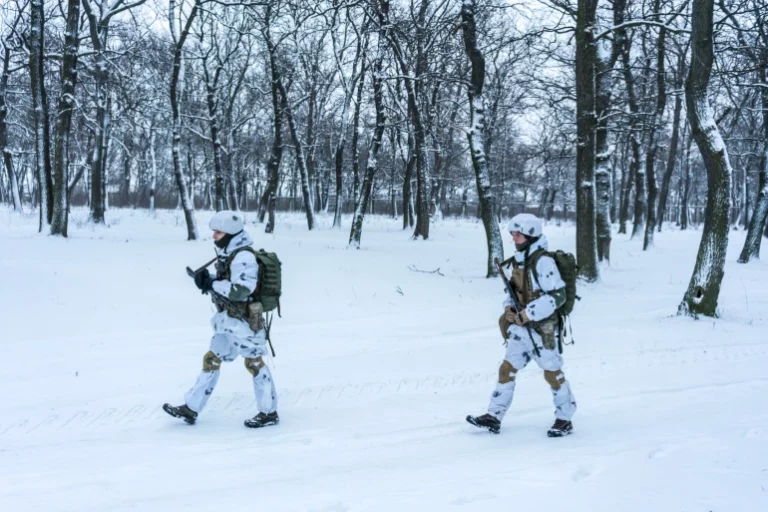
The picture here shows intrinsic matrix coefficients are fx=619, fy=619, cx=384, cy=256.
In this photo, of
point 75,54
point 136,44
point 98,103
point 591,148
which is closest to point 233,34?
point 98,103

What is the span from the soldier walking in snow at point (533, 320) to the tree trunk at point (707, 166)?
600cm

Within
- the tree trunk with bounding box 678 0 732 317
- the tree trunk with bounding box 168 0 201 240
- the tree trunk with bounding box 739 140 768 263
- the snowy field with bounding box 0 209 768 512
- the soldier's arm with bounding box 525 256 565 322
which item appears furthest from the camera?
the tree trunk with bounding box 168 0 201 240

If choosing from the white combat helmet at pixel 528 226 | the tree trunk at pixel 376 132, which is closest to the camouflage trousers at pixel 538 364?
the white combat helmet at pixel 528 226

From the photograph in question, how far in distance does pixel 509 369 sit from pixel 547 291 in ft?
2.54

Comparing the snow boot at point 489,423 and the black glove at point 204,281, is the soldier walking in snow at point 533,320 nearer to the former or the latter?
the snow boot at point 489,423

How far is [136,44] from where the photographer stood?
18.9m

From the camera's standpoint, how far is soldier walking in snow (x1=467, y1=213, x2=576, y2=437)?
4852 millimetres

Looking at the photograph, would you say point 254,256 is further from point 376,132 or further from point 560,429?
point 376,132

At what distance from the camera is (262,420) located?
536cm

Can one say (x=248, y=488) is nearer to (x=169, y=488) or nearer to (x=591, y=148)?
(x=169, y=488)

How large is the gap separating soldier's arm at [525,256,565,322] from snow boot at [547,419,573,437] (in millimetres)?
920

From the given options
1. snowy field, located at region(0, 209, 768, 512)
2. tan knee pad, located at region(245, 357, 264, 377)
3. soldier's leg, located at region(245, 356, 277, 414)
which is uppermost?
tan knee pad, located at region(245, 357, 264, 377)

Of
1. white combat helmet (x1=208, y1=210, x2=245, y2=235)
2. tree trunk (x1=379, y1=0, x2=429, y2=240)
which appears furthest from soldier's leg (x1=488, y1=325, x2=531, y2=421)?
tree trunk (x1=379, y1=0, x2=429, y2=240)

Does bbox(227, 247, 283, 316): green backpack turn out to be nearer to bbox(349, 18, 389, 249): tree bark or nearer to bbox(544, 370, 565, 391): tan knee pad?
bbox(544, 370, 565, 391): tan knee pad
